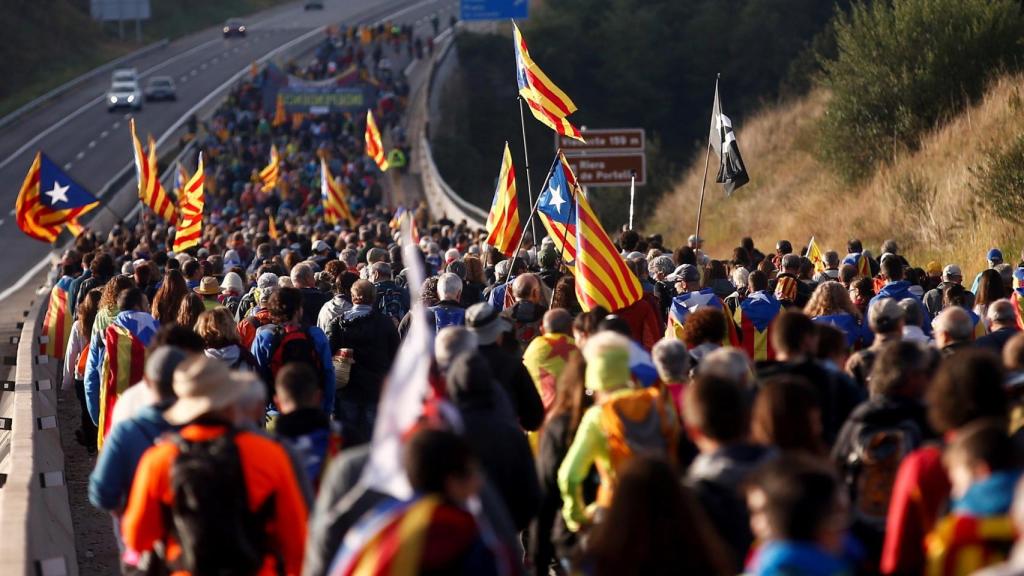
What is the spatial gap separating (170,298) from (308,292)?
1.41 m

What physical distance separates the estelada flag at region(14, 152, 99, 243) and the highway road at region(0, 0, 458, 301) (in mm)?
14502

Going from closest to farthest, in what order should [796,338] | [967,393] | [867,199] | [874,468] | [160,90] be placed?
[967,393], [874,468], [796,338], [867,199], [160,90]

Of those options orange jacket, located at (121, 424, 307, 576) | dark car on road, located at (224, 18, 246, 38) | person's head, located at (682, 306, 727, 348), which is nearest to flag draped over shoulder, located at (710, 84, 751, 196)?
person's head, located at (682, 306, 727, 348)

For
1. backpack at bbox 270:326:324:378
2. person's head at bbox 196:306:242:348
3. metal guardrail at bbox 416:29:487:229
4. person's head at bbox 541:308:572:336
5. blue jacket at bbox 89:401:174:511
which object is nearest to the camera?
blue jacket at bbox 89:401:174:511

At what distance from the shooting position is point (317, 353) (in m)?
10.0

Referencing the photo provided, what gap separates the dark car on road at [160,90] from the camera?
2830 inches

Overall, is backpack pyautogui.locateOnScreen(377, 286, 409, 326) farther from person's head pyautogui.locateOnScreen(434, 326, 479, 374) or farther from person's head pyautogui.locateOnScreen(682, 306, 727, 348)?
person's head pyautogui.locateOnScreen(434, 326, 479, 374)

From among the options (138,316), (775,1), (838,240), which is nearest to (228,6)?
(775,1)

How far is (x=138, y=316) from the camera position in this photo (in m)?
10.3

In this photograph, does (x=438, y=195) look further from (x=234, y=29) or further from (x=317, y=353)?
(x=234, y=29)

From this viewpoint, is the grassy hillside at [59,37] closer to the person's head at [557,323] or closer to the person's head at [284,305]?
the person's head at [284,305]

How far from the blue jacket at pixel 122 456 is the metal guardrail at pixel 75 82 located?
65.3 m

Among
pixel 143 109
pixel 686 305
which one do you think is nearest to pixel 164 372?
pixel 686 305

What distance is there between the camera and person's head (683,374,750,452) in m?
5.93
